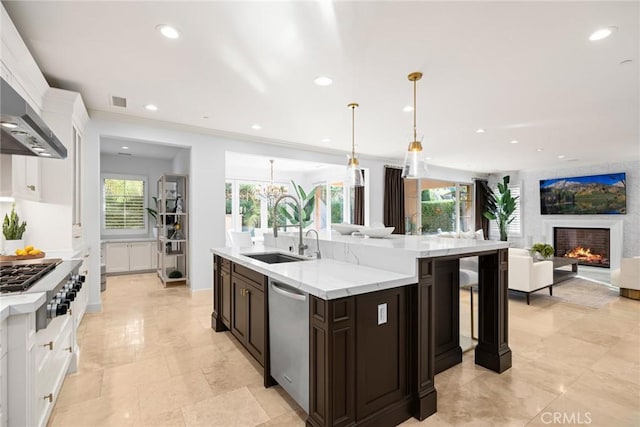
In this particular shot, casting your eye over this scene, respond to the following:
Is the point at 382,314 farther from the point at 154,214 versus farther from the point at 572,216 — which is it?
the point at 572,216

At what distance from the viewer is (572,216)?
8203 millimetres

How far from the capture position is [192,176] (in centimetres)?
505

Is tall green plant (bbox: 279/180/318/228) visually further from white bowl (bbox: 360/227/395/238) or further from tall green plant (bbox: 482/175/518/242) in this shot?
white bowl (bbox: 360/227/395/238)

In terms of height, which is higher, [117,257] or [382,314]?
Result: [382,314]

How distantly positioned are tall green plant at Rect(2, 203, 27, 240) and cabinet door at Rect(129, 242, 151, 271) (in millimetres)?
3986

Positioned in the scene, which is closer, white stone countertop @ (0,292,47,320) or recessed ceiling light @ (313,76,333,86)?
white stone countertop @ (0,292,47,320)

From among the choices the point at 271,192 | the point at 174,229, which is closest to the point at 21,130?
the point at 174,229

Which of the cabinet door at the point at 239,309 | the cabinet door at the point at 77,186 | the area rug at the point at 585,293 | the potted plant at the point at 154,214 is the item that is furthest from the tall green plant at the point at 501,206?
the cabinet door at the point at 77,186

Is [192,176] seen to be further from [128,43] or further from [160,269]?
[128,43]

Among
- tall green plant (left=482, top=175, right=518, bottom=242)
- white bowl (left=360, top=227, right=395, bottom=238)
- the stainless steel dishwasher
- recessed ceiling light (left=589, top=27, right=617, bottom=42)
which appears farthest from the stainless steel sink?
tall green plant (left=482, top=175, right=518, bottom=242)

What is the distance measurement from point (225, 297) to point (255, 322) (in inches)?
34.4

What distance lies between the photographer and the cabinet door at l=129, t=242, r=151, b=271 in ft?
21.6

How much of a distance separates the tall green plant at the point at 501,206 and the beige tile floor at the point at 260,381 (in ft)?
18.2

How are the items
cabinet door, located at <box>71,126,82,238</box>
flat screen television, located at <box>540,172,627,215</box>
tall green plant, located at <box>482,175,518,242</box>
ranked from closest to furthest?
cabinet door, located at <box>71,126,82,238</box> → flat screen television, located at <box>540,172,627,215</box> → tall green plant, located at <box>482,175,518,242</box>
